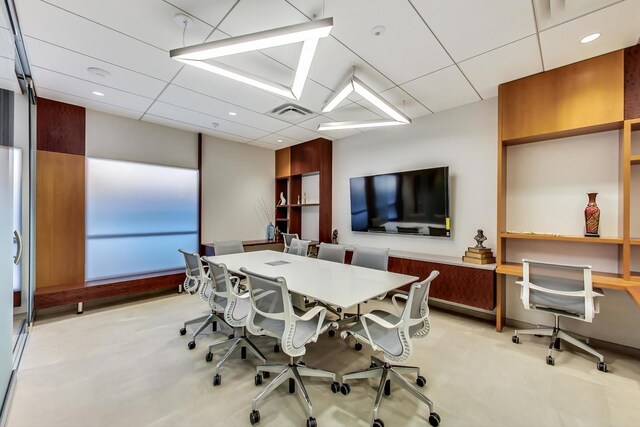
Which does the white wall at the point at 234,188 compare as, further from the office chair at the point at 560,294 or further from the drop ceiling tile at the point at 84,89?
the office chair at the point at 560,294

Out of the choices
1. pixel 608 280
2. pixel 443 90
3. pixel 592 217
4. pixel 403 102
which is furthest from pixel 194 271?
pixel 592 217

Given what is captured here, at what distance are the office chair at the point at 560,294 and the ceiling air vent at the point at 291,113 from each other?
3482 millimetres

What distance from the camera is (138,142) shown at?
4.55 meters

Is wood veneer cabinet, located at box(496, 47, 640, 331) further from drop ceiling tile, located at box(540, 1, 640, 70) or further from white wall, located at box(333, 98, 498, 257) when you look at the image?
white wall, located at box(333, 98, 498, 257)

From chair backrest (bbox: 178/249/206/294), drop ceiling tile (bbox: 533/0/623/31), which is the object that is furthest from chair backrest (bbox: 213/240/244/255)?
drop ceiling tile (bbox: 533/0/623/31)

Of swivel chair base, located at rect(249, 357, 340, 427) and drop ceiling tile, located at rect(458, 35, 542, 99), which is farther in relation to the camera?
drop ceiling tile, located at rect(458, 35, 542, 99)

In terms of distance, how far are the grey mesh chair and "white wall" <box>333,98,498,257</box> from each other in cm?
227

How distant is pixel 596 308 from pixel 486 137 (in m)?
2.34

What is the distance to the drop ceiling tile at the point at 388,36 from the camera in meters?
2.01

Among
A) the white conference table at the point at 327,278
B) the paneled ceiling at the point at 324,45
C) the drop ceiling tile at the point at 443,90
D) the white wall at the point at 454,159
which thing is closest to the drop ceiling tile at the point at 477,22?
the paneled ceiling at the point at 324,45

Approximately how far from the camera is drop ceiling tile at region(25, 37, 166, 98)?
255cm

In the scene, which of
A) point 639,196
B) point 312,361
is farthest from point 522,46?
point 312,361

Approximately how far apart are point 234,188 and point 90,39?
12.1 ft

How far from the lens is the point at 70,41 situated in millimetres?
2418
